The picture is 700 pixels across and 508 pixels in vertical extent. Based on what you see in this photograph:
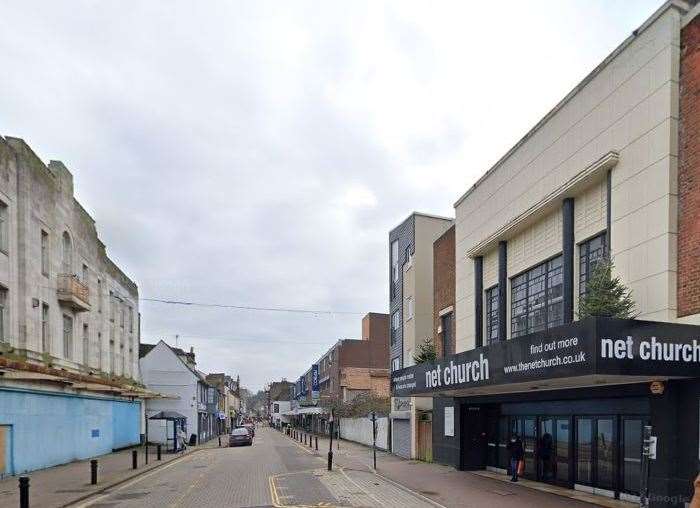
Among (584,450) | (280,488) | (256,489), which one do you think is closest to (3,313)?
(256,489)

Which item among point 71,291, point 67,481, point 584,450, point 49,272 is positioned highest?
point 49,272

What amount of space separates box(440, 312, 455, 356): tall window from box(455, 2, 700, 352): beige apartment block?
18.2ft

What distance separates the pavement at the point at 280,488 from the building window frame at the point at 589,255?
5448 millimetres

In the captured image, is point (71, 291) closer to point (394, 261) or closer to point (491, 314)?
point (394, 261)

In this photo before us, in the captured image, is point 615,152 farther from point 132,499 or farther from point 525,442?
point 132,499

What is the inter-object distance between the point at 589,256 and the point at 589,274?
49 cm

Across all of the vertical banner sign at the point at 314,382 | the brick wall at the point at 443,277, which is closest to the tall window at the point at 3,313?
the brick wall at the point at 443,277

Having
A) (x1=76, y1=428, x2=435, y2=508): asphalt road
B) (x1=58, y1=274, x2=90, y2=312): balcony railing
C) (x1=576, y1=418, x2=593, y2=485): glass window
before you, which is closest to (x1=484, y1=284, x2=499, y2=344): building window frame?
(x1=576, y1=418, x2=593, y2=485): glass window

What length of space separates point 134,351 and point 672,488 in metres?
38.6

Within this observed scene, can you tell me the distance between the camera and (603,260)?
13.8 m

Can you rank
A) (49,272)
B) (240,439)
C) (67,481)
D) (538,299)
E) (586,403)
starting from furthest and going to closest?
(240,439) < (49,272) < (67,481) < (538,299) < (586,403)

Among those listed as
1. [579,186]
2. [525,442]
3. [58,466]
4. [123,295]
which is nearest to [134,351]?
[123,295]

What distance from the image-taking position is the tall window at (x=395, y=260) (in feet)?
110

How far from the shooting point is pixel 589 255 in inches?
589
